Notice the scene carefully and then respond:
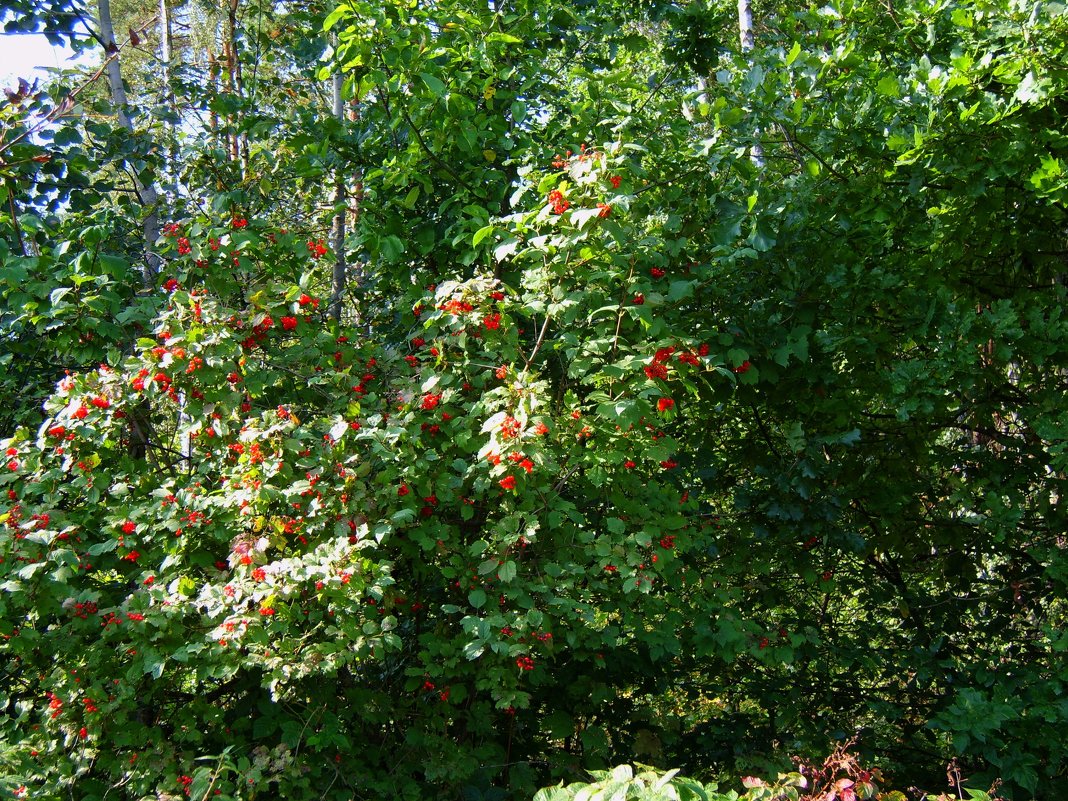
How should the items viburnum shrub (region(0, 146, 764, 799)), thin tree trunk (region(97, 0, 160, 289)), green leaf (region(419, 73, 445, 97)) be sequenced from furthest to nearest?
1. thin tree trunk (region(97, 0, 160, 289))
2. green leaf (region(419, 73, 445, 97))
3. viburnum shrub (region(0, 146, 764, 799))

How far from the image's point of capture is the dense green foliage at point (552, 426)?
2926 millimetres

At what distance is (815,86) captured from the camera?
3.50 metres

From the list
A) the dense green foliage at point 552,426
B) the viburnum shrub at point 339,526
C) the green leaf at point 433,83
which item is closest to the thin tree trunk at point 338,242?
the dense green foliage at point 552,426

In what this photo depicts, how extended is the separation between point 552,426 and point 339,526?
787mm

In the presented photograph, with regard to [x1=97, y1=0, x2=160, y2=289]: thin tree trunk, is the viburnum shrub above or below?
below

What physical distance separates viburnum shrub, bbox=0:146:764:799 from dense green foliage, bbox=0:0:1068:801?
0.02 meters

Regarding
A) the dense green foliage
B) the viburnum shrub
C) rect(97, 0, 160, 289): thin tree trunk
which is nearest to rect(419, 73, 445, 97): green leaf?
the dense green foliage

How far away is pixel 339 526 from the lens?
2.88 metres

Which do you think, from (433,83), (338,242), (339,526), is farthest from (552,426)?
(338,242)

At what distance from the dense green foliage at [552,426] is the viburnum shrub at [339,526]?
2 cm

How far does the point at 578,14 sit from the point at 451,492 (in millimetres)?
2495

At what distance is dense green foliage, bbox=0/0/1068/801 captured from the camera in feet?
9.60

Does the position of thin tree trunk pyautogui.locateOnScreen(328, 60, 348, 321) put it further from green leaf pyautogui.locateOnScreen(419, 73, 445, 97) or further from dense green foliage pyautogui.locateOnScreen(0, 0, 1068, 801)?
green leaf pyautogui.locateOnScreen(419, 73, 445, 97)

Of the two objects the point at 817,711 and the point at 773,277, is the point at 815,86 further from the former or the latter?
the point at 817,711
